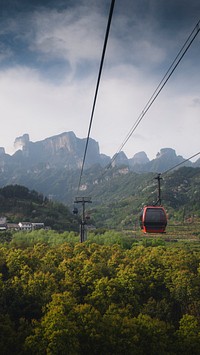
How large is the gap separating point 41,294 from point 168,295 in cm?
1680

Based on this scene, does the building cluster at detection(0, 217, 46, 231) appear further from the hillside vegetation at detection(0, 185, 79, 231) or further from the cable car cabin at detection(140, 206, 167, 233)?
the cable car cabin at detection(140, 206, 167, 233)

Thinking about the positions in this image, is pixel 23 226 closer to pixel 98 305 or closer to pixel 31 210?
pixel 31 210

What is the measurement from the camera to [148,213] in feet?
61.6

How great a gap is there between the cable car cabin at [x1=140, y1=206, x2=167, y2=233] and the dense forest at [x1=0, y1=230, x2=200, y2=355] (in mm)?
12103

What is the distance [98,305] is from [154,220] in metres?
19.5

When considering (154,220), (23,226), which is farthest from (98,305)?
(23,226)

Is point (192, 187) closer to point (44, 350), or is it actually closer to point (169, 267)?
point (169, 267)

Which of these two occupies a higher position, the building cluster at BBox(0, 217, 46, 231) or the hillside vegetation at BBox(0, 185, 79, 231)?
the hillside vegetation at BBox(0, 185, 79, 231)

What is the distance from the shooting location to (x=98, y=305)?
3425cm

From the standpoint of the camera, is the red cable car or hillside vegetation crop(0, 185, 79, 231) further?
hillside vegetation crop(0, 185, 79, 231)

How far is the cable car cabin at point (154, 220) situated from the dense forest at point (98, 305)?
1210cm

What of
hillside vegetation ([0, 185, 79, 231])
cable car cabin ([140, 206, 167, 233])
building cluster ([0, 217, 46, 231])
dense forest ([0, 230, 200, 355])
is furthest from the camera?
hillside vegetation ([0, 185, 79, 231])

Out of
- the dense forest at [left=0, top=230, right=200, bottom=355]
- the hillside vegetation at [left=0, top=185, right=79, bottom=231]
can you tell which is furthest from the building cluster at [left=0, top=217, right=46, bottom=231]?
the dense forest at [left=0, top=230, right=200, bottom=355]

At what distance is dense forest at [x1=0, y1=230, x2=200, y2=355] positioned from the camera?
25719 mm
